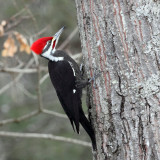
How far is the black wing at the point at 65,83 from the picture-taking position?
3815 mm

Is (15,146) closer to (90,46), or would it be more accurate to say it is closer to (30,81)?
(30,81)

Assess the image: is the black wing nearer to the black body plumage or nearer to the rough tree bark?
the black body plumage

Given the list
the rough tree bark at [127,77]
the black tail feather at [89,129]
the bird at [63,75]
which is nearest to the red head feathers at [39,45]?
the bird at [63,75]

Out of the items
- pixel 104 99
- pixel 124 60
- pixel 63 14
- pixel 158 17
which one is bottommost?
pixel 104 99

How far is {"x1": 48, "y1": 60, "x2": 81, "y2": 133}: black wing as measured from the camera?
3815mm

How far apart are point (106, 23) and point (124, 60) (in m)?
0.31

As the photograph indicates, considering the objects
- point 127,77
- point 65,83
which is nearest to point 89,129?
point 127,77

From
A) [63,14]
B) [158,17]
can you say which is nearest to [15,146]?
[63,14]

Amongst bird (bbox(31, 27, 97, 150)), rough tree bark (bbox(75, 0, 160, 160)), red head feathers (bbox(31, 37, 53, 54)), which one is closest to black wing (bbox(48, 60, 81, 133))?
bird (bbox(31, 27, 97, 150))

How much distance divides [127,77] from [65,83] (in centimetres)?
123

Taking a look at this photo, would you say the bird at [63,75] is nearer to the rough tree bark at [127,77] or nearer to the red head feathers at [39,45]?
the red head feathers at [39,45]

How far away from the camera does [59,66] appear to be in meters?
3.97

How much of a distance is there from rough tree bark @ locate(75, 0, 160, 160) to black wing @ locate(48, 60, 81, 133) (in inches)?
33.3

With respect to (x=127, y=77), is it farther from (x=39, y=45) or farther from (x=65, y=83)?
(x=39, y=45)
